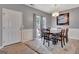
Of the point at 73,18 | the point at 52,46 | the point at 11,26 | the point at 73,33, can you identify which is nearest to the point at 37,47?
the point at 52,46

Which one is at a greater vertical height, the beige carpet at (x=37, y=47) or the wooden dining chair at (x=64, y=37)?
the wooden dining chair at (x=64, y=37)

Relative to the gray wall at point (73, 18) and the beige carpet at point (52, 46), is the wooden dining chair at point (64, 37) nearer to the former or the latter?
the beige carpet at point (52, 46)

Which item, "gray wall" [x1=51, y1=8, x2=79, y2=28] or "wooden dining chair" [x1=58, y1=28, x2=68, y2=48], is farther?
"wooden dining chair" [x1=58, y1=28, x2=68, y2=48]

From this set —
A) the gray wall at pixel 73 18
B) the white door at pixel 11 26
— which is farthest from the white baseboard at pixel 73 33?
the white door at pixel 11 26

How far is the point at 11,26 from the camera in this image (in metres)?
2.31

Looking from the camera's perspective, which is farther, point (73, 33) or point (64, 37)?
point (64, 37)

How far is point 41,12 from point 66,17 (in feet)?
2.43

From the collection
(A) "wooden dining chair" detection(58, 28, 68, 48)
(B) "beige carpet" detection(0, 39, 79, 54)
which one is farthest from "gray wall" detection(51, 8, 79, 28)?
(B) "beige carpet" detection(0, 39, 79, 54)

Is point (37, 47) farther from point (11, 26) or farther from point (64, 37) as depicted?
point (11, 26)

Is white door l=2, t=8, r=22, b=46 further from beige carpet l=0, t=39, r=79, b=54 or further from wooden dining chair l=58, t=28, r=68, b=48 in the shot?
wooden dining chair l=58, t=28, r=68, b=48

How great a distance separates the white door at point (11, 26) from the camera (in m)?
2.17

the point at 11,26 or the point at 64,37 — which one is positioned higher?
the point at 11,26

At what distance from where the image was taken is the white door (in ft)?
7.12
